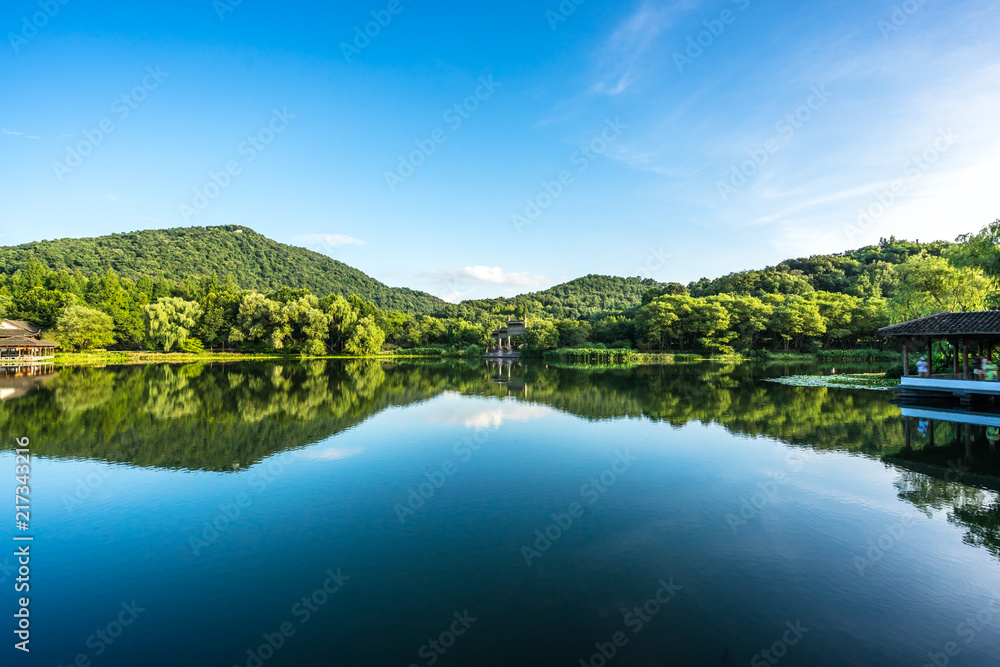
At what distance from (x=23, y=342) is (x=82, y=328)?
Answer: 437 cm

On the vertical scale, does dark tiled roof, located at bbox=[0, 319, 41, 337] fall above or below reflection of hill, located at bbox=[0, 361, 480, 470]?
above

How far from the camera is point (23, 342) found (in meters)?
43.1

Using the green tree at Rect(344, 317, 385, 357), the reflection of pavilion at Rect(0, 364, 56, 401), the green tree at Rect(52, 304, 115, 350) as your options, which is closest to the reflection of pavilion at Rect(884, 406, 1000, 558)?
the reflection of pavilion at Rect(0, 364, 56, 401)

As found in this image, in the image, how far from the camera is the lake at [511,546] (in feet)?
13.7

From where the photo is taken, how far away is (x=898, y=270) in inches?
1101

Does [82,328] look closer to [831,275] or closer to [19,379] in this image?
[19,379]

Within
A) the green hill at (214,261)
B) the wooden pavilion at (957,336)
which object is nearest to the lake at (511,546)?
the wooden pavilion at (957,336)

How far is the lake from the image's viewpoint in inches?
165

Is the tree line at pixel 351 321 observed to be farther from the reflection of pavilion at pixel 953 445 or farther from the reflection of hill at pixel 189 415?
the reflection of pavilion at pixel 953 445

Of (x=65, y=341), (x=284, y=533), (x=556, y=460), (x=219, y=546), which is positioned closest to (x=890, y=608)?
(x=556, y=460)

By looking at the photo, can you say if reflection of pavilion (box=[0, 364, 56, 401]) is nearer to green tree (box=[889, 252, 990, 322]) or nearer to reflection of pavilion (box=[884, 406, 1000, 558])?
reflection of pavilion (box=[884, 406, 1000, 558])

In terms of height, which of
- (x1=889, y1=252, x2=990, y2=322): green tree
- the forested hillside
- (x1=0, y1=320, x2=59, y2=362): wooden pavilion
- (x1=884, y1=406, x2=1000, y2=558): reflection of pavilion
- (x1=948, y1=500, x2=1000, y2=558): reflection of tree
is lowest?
(x1=948, y1=500, x2=1000, y2=558): reflection of tree

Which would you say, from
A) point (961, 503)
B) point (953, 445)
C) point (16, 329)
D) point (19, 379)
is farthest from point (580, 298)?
point (961, 503)

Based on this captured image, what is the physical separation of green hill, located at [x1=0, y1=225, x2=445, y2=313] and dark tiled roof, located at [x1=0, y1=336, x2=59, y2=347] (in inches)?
884
